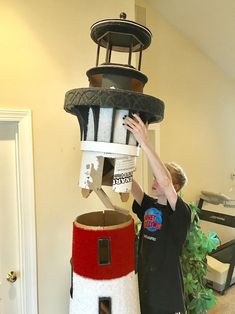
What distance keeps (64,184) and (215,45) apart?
2.44m

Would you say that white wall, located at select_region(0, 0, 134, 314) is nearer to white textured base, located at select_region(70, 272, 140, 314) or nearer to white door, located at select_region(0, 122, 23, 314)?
white door, located at select_region(0, 122, 23, 314)

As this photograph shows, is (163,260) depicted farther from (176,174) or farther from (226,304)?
(226,304)

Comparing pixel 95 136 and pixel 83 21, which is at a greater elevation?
pixel 83 21

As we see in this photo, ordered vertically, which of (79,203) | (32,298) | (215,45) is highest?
(215,45)

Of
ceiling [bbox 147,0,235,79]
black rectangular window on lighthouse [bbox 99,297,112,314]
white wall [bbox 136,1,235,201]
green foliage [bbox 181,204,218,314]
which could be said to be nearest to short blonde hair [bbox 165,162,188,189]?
green foliage [bbox 181,204,218,314]

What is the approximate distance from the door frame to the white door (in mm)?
46

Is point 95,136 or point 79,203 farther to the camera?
point 79,203

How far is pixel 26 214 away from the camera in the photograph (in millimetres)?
1649

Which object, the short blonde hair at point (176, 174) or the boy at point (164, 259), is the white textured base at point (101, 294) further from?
the short blonde hair at point (176, 174)

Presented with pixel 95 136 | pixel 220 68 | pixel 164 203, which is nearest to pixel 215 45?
pixel 220 68

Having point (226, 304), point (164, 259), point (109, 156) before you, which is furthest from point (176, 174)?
point (226, 304)

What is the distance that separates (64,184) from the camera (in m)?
1.78

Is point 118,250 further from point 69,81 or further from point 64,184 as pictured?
point 69,81

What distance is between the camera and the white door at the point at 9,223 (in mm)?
1657
